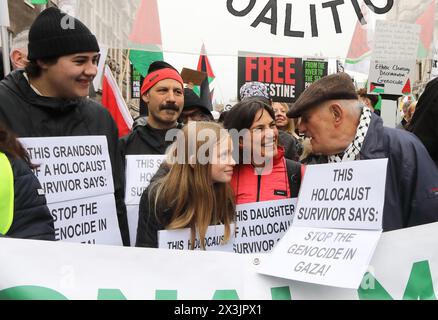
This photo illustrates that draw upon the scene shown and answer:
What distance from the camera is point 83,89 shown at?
3088mm

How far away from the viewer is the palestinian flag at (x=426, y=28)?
10.4 ft

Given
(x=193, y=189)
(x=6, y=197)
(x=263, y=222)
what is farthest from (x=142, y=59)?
(x=6, y=197)

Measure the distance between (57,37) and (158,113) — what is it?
4.20 ft

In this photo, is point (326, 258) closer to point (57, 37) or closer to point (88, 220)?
point (88, 220)

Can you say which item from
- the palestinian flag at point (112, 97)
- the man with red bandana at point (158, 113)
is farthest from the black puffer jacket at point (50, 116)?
the palestinian flag at point (112, 97)

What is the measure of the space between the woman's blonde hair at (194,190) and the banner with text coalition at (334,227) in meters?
0.42

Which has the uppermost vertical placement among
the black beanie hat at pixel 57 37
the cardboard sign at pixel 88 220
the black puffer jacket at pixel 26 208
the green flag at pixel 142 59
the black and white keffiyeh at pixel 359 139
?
the black beanie hat at pixel 57 37

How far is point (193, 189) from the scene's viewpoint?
2840 mm

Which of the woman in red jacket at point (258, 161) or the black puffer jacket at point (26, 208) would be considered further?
the woman in red jacket at point (258, 161)

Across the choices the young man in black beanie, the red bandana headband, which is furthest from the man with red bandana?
the young man in black beanie

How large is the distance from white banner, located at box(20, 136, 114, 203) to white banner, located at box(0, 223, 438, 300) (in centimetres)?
87

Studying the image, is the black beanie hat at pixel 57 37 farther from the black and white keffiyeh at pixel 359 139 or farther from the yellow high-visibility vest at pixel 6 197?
the black and white keffiyeh at pixel 359 139

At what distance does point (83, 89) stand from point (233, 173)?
38.5 inches
